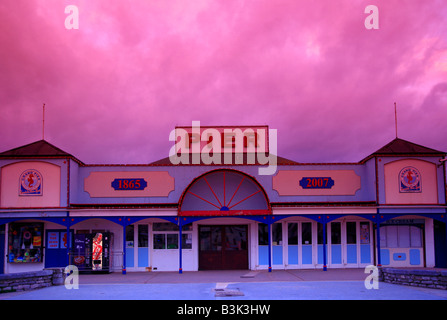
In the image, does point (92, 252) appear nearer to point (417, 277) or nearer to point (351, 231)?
point (351, 231)

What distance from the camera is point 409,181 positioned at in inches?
815

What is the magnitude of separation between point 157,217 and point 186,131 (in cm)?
565

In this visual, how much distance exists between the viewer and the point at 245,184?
21312 mm

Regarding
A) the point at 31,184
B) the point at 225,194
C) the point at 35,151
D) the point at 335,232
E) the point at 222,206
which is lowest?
the point at 335,232

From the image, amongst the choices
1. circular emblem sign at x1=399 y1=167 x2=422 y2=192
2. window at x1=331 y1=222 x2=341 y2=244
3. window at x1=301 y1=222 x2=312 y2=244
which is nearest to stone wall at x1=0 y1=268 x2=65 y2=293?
window at x1=301 y1=222 x2=312 y2=244

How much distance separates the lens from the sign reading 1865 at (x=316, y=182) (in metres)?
21.5

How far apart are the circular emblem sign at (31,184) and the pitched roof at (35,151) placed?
0.87 m

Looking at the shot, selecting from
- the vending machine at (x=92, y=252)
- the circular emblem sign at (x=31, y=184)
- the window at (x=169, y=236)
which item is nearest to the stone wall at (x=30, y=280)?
the vending machine at (x=92, y=252)

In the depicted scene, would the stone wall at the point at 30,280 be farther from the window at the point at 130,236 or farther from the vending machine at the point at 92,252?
the window at the point at 130,236

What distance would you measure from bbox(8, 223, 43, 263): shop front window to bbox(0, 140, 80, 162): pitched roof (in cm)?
324

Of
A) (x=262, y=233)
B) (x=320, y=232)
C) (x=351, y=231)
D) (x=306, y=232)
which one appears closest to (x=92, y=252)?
(x=262, y=233)

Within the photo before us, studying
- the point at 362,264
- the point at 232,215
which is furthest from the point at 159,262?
the point at 362,264

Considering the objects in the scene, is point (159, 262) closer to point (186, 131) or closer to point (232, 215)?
point (232, 215)

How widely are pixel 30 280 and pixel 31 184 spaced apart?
620 cm
